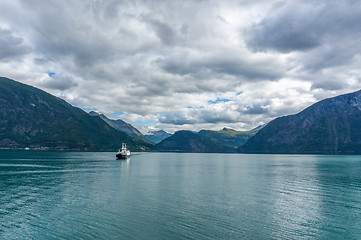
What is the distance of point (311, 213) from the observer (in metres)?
51.0

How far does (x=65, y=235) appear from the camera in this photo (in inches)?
1449

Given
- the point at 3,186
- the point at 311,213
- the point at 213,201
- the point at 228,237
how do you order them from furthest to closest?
the point at 3,186
the point at 213,201
the point at 311,213
the point at 228,237

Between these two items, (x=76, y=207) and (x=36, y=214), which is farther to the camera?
(x=76, y=207)

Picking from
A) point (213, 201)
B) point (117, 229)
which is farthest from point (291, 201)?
point (117, 229)

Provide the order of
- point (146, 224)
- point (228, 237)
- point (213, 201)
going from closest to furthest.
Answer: point (228, 237), point (146, 224), point (213, 201)

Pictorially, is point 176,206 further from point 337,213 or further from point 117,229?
point 337,213

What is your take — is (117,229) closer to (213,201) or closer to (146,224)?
(146,224)

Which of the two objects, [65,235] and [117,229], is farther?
[117,229]

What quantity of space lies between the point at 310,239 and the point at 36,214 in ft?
162

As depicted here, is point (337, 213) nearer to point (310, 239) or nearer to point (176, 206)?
point (310, 239)

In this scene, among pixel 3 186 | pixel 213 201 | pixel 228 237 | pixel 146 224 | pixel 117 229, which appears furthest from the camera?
pixel 3 186

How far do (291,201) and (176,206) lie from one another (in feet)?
102

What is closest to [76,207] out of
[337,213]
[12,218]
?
[12,218]

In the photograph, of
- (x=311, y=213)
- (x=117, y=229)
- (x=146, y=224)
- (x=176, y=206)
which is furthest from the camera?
(x=176, y=206)
